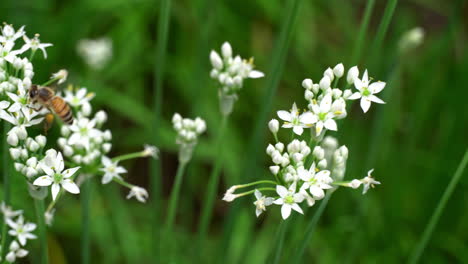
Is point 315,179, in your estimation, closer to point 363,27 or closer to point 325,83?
point 325,83

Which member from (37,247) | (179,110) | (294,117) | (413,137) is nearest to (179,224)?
(179,110)

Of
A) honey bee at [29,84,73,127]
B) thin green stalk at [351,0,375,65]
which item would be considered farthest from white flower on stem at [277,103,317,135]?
honey bee at [29,84,73,127]

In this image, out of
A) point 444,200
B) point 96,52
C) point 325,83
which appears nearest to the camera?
point 325,83

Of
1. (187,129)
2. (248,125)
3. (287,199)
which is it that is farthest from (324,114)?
(248,125)

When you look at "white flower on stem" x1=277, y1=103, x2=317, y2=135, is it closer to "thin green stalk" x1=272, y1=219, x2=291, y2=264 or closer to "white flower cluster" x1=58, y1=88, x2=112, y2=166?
"thin green stalk" x1=272, y1=219, x2=291, y2=264

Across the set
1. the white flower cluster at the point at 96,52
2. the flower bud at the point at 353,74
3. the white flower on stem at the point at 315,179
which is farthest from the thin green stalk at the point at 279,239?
the white flower cluster at the point at 96,52

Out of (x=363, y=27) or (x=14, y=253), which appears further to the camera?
(x=363, y=27)

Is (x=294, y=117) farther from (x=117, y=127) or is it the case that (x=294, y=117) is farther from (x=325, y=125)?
(x=117, y=127)
